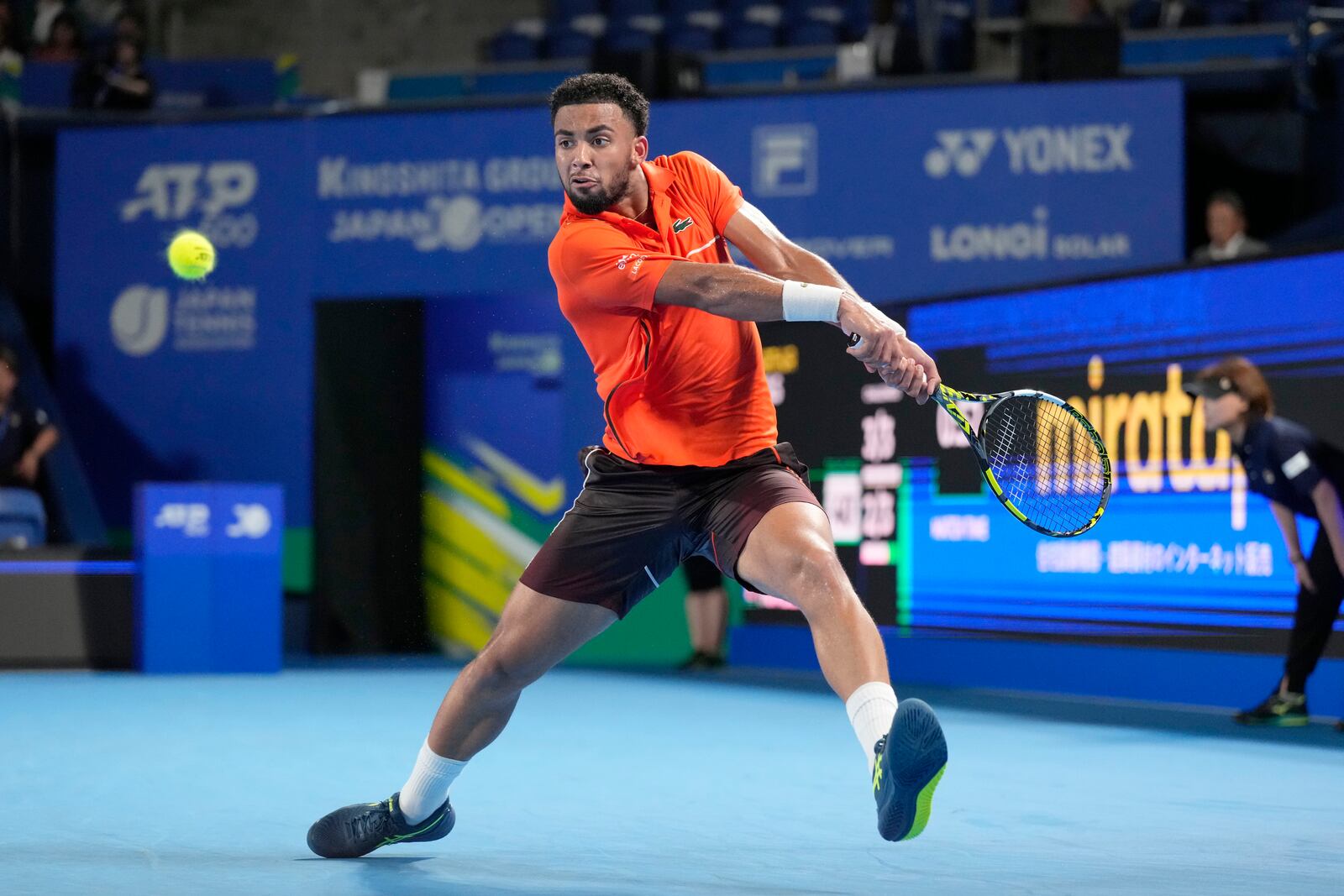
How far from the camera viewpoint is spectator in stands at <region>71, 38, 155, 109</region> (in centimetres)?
1319

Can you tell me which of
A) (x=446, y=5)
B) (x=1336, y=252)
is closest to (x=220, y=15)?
(x=446, y=5)

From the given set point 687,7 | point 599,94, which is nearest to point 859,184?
point 687,7

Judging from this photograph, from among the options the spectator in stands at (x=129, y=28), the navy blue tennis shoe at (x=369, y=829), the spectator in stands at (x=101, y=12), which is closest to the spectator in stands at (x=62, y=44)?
the spectator in stands at (x=129, y=28)

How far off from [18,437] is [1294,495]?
25.8 ft

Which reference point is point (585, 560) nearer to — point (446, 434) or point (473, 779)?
point (473, 779)

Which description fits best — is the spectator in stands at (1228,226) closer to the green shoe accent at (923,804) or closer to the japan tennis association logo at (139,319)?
the japan tennis association logo at (139,319)

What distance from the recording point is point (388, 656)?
504 inches

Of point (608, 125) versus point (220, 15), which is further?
point (220, 15)

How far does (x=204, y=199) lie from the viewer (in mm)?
12508

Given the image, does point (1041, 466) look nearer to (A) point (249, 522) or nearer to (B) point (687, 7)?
(A) point (249, 522)

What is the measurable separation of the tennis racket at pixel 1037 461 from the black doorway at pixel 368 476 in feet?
27.2

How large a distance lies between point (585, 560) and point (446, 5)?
13.8m

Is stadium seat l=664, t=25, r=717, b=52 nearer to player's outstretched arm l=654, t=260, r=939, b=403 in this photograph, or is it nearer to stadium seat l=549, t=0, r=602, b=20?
stadium seat l=549, t=0, r=602, b=20

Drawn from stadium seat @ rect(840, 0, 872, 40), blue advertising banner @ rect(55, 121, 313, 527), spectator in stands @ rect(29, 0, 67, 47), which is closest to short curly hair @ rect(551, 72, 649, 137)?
blue advertising banner @ rect(55, 121, 313, 527)
